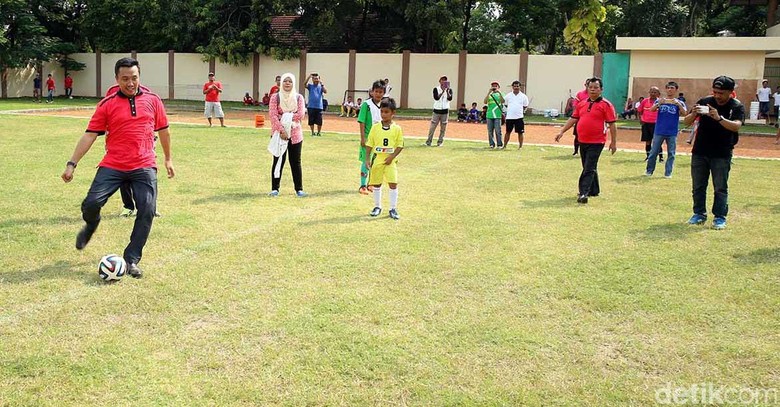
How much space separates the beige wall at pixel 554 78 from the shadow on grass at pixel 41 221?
2709 cm

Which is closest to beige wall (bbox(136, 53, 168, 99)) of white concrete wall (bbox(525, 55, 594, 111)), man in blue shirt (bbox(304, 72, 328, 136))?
white concrete wall (bbox(525, 55, 594, 111))

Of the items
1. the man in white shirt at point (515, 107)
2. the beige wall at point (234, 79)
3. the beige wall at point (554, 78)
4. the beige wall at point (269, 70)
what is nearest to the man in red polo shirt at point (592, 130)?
the man in white shirt at point (515, 107)

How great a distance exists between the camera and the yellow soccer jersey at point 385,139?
8.78 m

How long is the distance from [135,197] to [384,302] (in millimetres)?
2513

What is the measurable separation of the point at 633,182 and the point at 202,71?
106 ft

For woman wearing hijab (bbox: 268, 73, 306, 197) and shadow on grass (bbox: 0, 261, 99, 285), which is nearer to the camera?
shadow on grass (bbox: 0, 261, 99, 285)

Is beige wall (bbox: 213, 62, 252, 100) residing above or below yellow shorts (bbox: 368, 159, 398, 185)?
above

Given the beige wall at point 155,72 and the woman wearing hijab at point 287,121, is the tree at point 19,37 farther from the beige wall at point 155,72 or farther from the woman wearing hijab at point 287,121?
the woman wearing hijab at point 287,121

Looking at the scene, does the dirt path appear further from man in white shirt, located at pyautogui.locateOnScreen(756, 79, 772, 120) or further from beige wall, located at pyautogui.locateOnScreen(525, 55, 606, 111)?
beige wall, located at pyautogui.locateOnScreen(525, 55, 606, 111)

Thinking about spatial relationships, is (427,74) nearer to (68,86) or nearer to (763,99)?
(763,99)

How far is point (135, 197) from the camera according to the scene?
20.5ft

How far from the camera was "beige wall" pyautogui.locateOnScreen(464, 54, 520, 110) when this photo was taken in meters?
33.3

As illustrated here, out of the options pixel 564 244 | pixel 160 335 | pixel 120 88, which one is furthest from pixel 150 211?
pixel 564 244

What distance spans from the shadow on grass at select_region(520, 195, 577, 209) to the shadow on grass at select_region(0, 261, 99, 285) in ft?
19.6
